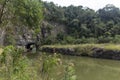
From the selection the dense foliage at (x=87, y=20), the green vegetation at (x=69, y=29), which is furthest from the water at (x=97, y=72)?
the dense foliage at (x=87, y=20)

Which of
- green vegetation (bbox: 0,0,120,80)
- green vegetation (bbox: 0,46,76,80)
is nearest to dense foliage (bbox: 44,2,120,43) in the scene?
green vegetation (bbox: 0,0,120,80)

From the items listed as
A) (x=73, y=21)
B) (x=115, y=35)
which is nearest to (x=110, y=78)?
(x=115, y=35)

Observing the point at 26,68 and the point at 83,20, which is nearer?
the point at 26,68

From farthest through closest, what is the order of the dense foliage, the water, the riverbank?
the dense foliage → the riverbank → the water

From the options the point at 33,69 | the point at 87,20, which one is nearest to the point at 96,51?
the point at 87,20

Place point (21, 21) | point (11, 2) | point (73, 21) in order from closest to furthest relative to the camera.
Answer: point (11, 2)
point (21, 21)
point (73, 21)

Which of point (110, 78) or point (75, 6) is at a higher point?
point (75, 6)

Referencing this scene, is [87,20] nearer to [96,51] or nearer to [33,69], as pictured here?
[96,51]

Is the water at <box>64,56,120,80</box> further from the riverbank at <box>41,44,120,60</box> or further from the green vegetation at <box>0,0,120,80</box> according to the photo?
the riverbank at <box>41,44,120,60</box>

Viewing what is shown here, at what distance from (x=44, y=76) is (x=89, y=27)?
4742 cm

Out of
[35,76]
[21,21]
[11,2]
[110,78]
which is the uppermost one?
[11,2]

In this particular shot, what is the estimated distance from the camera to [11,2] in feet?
34.4

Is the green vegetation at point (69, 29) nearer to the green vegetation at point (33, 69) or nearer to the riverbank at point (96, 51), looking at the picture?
the riverbank at point (96, 51)

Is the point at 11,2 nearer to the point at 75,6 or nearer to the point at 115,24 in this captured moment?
the point at 115,24
